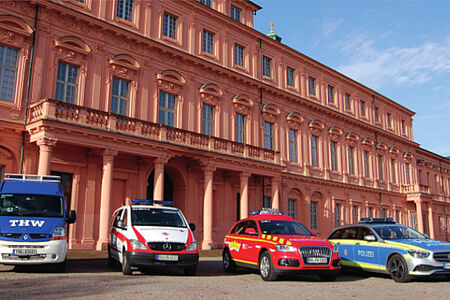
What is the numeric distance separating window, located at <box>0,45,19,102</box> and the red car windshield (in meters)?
13.2

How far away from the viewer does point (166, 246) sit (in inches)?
434

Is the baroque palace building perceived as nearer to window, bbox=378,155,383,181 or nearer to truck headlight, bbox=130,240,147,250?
window, bbox=378,155,383,181

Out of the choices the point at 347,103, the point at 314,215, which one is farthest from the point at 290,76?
the point at 314,215

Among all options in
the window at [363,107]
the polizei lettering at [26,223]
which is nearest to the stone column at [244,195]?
the polizei lettering at [26,223]

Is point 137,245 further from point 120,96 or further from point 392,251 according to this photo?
point 120,96

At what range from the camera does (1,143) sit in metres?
18.0

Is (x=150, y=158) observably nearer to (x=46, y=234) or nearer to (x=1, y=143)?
(x=1, y=143)

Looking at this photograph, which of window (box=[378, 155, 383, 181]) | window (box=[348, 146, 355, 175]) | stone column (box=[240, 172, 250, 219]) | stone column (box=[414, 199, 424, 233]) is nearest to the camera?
stone column (box=[240, 172, 250, 219])

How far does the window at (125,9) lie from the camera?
23312 mm

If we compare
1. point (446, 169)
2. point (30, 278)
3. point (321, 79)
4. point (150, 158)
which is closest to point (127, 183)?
point (150, 158)

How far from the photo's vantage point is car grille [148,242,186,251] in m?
10.9

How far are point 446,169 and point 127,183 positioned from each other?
49538 mm

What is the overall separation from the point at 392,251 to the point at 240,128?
18.1 m

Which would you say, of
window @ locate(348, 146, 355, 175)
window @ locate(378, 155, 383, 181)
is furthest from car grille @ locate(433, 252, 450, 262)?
window @ locate(378, 155, 383, 181)
